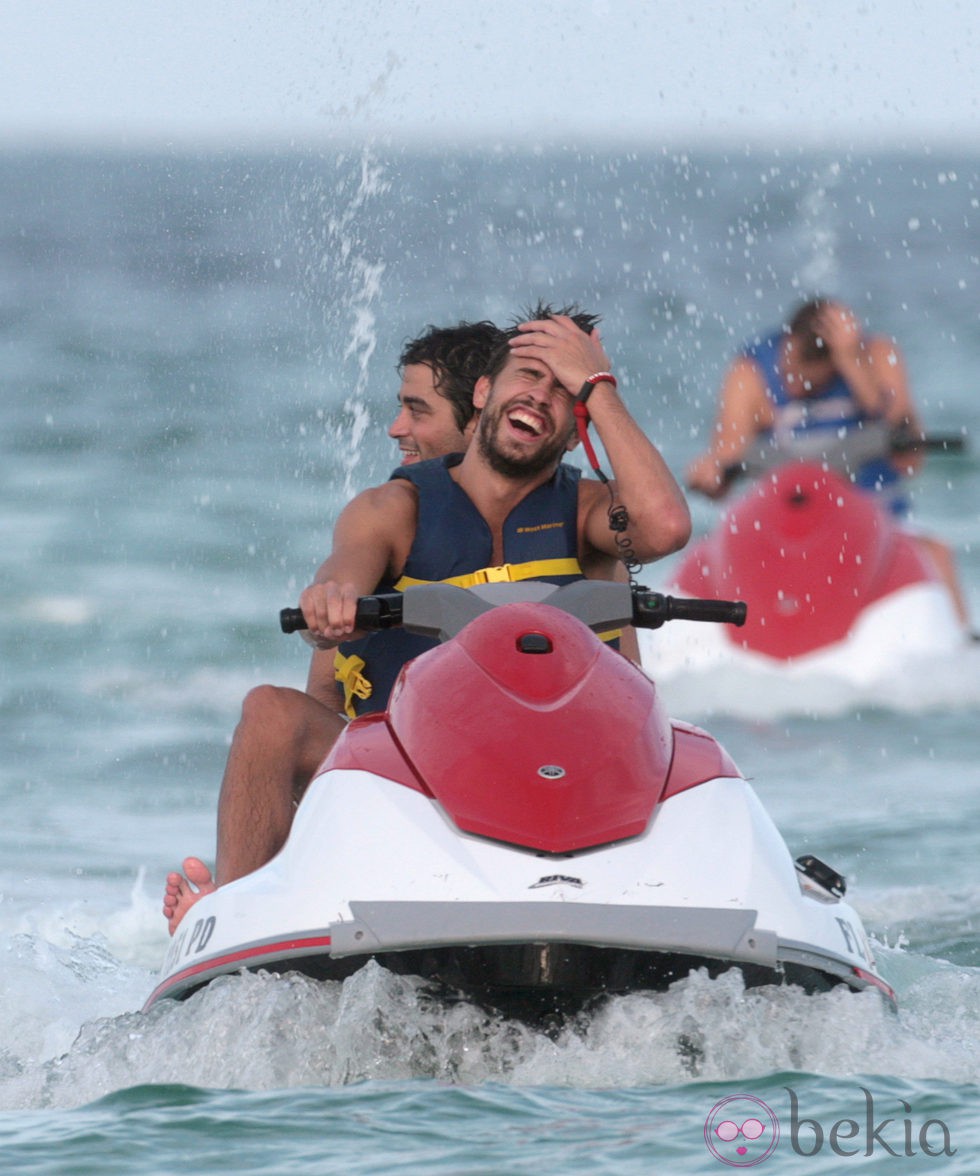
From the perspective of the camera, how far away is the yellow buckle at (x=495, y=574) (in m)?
4.15

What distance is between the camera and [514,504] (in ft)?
14.1

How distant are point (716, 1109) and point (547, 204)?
20.3 m

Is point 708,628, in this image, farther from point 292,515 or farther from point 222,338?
point 222,338

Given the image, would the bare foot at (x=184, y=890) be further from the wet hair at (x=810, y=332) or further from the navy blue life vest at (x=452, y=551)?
the wet hair at (x=810, y=332)

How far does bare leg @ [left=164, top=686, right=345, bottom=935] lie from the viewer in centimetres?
393

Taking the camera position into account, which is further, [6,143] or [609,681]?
[6,143]

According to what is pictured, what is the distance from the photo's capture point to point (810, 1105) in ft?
10.3

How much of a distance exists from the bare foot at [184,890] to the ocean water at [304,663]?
0.33 meters

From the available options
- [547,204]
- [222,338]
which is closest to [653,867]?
[222,338]

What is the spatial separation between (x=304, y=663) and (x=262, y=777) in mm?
6631

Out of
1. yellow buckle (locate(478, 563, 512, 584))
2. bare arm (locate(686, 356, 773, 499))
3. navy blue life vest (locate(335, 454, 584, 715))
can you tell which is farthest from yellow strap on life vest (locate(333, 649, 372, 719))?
bare arm (locate(686, 356, 773, 499))

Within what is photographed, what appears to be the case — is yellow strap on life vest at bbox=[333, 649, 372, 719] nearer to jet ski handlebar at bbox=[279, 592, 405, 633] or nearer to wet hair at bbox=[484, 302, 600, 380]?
jet ski handlebar at bbox=[279, 592, 405, 633]

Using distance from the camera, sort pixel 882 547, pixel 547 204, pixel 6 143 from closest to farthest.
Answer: pixel 882 547
pixel 547 204
pixel 6 143

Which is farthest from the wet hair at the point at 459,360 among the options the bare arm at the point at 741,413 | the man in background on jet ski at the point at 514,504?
the bare arm at the point at 741,413
